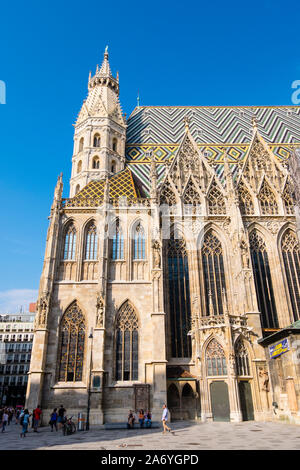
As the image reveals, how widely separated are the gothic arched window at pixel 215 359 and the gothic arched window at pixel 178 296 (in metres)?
1.98

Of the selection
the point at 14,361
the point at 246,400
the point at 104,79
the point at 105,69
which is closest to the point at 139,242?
the point at 246,400

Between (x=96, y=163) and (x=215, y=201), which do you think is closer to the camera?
(x=215, y=201)

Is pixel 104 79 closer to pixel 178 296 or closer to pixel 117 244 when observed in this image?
pixel 117 244

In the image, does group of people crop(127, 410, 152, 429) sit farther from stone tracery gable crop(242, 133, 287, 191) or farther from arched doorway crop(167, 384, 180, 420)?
stone tracery gable crop(242, 133, 287, 191)

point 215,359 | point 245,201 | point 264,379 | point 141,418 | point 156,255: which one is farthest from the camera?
point 245,201

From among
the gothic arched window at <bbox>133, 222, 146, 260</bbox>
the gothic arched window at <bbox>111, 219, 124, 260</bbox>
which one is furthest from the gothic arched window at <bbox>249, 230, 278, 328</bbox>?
the gothic arched window at <bbox>111, 219, 124, 260</bbox>

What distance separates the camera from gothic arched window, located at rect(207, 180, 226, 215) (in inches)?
988

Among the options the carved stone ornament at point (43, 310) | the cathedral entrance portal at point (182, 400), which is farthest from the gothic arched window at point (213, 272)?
the carved stone ornament at point (43, 310)

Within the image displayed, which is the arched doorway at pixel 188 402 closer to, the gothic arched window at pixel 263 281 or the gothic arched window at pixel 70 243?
the gothic arched window at pixel 263 281

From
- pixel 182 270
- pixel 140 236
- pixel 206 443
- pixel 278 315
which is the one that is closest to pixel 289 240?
pixel 278 315

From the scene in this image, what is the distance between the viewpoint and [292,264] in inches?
945

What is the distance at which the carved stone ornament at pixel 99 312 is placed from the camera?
65.2 feet

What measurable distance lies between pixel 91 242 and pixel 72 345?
6.62 m

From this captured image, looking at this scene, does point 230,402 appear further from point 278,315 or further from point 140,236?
point 140,236
